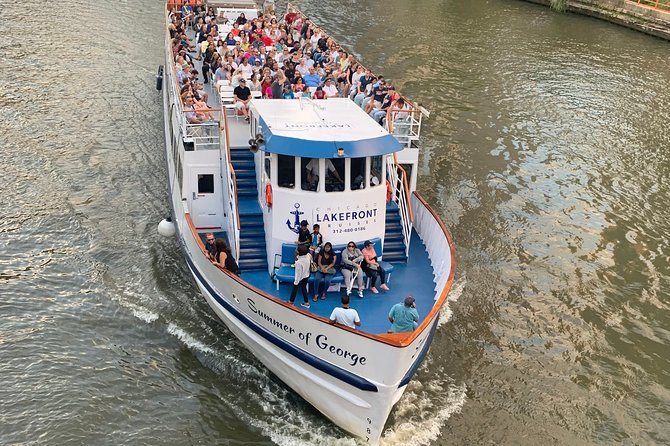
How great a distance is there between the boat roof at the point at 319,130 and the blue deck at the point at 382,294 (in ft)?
9.91

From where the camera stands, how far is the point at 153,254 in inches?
745

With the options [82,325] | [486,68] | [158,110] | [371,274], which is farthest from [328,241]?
[486,68]

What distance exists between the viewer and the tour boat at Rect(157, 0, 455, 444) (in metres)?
12.2

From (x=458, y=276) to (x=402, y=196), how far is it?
11.3ft

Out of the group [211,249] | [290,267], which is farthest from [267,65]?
[290,267]

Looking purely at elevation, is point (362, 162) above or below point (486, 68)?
above

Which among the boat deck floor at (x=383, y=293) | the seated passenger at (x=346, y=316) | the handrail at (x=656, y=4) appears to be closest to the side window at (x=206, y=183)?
the boat deck floor at (x=383, y=293)

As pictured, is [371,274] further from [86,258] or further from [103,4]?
[103,4]

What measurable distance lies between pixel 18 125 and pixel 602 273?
76.3 ft

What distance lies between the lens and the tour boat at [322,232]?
1225 centimetres

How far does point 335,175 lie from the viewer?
14273 millimetres

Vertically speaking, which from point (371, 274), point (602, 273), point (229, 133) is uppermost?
point (229, 133)

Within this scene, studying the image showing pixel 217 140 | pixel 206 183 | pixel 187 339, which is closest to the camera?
pixel 187 339

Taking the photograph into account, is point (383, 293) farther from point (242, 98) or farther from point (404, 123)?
point (242, 98)
